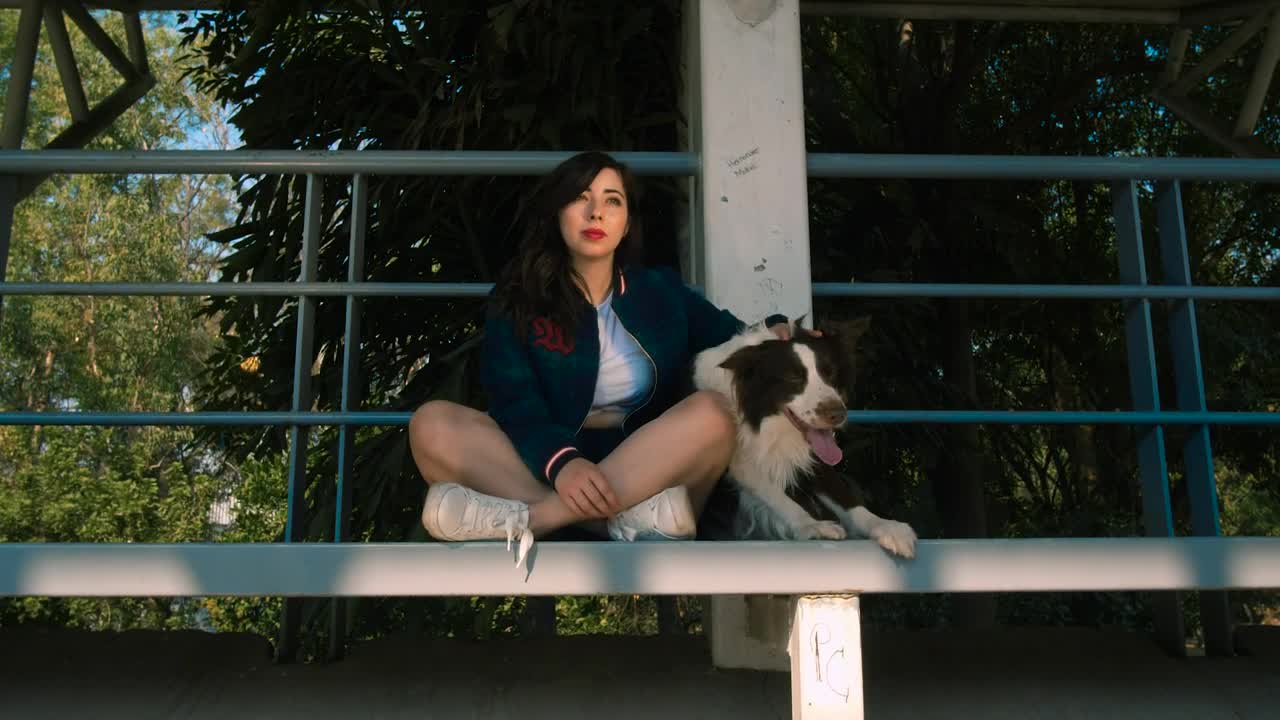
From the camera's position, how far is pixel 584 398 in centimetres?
192

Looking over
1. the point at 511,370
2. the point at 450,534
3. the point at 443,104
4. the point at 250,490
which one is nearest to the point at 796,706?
the point at 450,534

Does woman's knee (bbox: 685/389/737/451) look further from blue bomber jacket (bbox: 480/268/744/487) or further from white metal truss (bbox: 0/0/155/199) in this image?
white metal truss (bbox: 0/0/155/199)

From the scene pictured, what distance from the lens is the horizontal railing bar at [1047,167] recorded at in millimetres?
2346

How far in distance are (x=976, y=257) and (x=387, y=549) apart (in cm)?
448

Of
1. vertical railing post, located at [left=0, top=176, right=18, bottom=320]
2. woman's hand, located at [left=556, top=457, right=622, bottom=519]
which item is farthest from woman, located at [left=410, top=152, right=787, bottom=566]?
vertical railing post, located at [left=0, top=176, right=18, bottom=320]

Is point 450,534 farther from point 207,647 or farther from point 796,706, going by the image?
point 207,647

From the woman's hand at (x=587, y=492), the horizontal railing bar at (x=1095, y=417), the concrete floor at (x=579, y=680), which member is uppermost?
the horizontal railing bar at (x=1095, y=417)

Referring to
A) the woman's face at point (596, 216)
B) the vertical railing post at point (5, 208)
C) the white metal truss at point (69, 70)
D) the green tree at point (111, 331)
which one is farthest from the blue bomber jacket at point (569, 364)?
the green tree at point (111, 331)

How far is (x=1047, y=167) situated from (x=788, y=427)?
103cm

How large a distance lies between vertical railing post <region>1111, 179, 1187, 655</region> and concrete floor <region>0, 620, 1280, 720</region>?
8 cm

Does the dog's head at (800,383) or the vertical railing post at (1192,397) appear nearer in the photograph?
the dog's head at (800,383)

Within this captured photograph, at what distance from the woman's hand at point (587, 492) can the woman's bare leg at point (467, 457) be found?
0.10 meters

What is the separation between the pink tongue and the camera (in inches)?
68.7

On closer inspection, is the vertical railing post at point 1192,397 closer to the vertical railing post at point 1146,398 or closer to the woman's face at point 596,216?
the vertical railing post at point 1146,398
